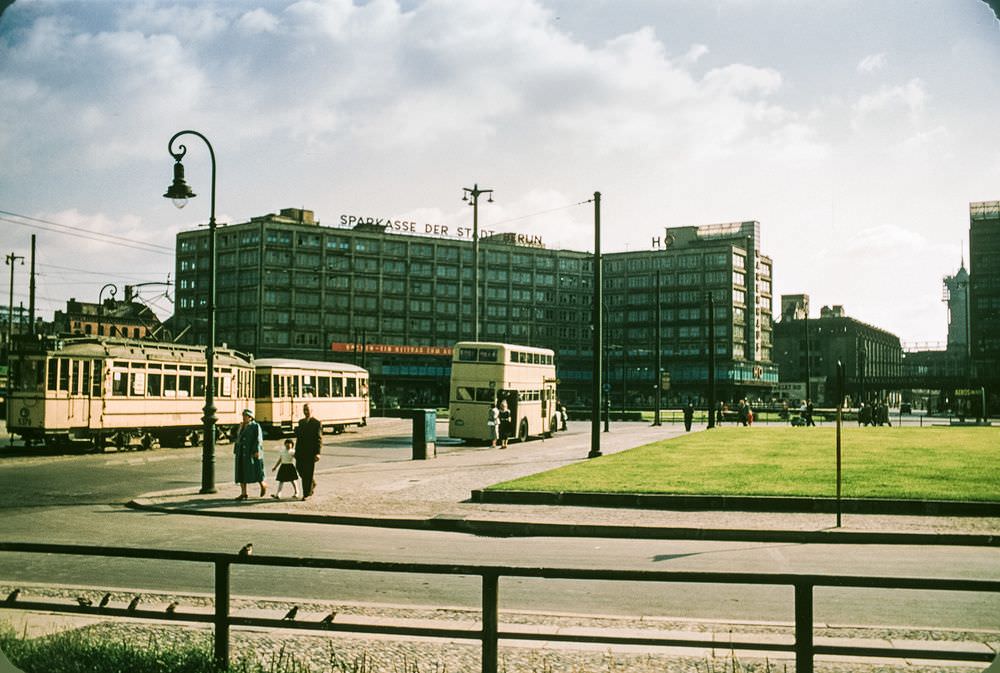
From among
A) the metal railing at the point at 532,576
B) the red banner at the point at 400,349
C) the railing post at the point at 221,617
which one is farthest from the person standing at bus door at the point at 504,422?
the red banner at the point at 400,349

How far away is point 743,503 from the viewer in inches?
622

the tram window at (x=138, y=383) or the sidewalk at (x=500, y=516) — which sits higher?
the tram window at (x=138, y=383)

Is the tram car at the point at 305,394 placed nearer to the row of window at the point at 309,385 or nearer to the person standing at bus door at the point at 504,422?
the row of window at the point at 309,385

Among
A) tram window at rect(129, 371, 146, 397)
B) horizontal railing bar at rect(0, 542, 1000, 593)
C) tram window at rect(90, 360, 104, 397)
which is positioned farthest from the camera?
tram window at rect(129, 371, 146, 397)

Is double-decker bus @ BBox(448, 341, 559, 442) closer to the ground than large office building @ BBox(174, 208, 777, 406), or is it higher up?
closer to the ground

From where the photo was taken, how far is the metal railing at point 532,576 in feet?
14.4

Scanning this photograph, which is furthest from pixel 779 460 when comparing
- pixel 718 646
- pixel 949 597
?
pixel 718 646

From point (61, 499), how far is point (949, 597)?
1612 centimetres

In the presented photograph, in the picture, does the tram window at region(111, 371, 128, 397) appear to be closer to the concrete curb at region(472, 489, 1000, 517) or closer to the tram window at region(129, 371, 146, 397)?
the tram window at region(129, 371, 146, 397)

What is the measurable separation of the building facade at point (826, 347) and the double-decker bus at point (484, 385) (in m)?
116

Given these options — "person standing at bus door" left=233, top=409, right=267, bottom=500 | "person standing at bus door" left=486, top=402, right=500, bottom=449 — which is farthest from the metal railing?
"person standing at bus door" left=486, top=402, right=500, bottom=449

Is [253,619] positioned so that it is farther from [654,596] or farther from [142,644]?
[654,596]

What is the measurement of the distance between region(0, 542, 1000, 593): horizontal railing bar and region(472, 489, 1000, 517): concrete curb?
11.6 m

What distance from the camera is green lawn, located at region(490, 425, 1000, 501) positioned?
17.0 m
